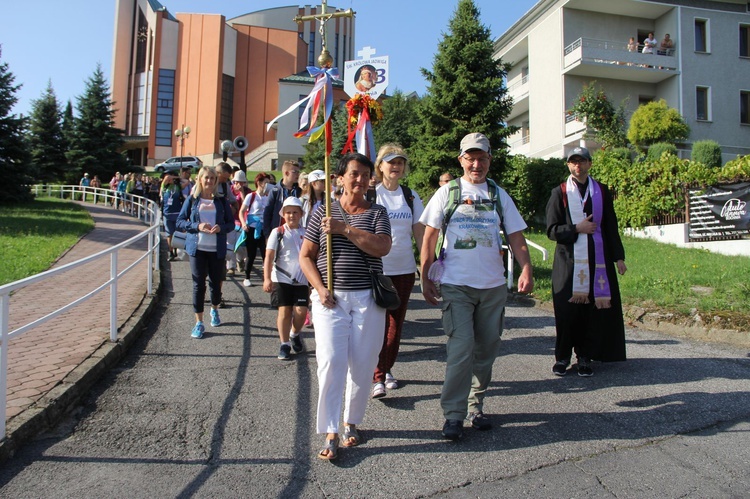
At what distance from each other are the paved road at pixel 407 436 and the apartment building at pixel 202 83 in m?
46.8

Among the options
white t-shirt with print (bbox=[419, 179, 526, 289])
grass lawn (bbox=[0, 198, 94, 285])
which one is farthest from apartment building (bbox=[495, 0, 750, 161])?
white t-shirt with print (bbox=[419, 179, 526, 289])

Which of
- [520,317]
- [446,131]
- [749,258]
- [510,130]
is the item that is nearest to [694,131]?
[510,130]

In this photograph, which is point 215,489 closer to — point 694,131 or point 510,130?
point 510,130


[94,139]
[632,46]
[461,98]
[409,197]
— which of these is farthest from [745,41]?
[94,139]

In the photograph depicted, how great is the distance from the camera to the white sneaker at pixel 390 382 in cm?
501

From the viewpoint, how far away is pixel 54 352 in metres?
5.61

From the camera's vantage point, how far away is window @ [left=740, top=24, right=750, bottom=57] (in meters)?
27.6

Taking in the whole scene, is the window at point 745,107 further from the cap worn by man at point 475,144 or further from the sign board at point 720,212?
the cap worn by man at point 475,144

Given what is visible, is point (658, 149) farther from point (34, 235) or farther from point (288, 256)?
point (34, 235)

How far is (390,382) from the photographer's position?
5.04 meters

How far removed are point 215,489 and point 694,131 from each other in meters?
28.7

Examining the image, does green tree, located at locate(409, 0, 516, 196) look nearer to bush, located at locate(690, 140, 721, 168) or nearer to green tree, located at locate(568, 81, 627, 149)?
green tree, located at locate(568, 81, 627, 149)

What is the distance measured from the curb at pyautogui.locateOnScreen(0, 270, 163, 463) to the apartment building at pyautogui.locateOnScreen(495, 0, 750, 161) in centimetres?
2342

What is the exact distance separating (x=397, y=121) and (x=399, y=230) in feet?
117
